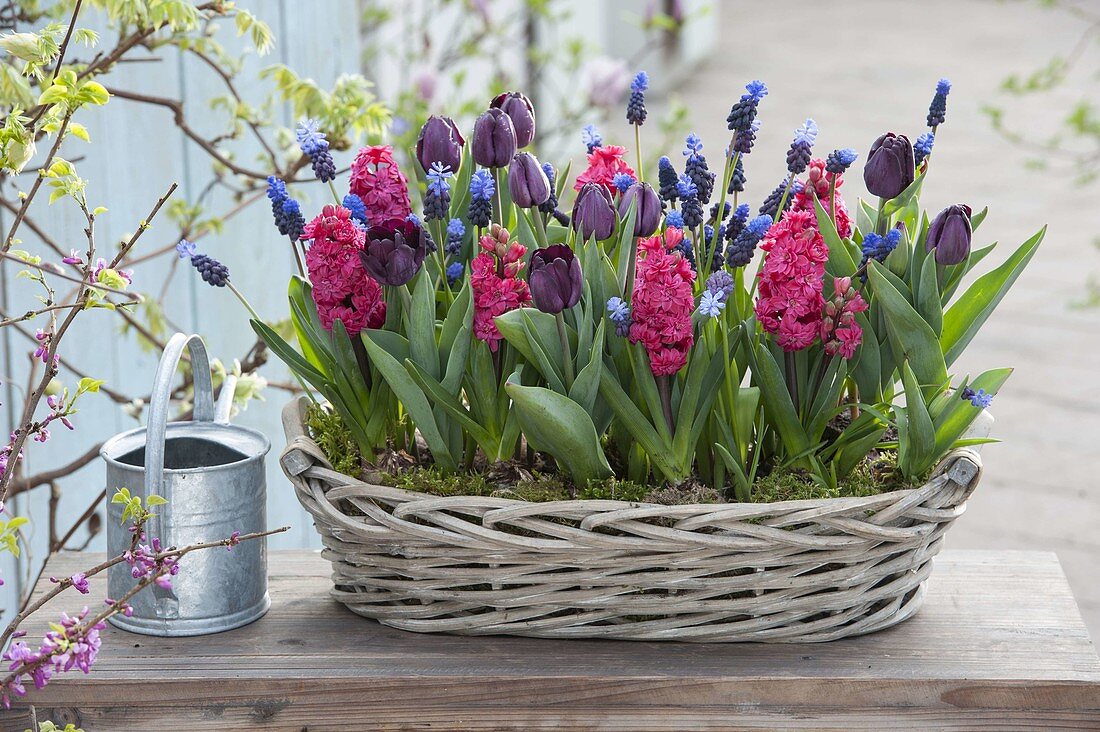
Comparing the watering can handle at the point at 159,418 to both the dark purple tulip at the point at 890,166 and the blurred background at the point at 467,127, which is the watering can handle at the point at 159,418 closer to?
the blurred background at the point at 467,127

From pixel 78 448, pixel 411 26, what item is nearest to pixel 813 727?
pixel 78 448

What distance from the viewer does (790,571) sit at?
0.89 metres

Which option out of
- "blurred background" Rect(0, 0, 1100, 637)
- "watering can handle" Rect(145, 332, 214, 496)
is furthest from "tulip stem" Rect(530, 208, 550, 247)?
"blurred background" Rect(0, 0, 1100, 637)

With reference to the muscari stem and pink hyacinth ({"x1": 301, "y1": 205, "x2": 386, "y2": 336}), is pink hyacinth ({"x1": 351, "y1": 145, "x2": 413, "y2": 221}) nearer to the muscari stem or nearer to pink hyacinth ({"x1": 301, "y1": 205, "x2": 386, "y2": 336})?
pink hyacinth ({"x1": 301, "y1": 205, "x2": 386, "y2": 336})

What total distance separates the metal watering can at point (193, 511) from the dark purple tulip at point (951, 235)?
508 mm

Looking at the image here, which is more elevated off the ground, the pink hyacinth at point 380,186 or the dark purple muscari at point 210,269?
the pink hyacinth at point 380,186

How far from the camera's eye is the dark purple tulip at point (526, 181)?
33.4 inches

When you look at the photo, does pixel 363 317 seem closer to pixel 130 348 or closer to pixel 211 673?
pixel 211 673

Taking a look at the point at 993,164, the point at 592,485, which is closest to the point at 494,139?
the point at 592,485

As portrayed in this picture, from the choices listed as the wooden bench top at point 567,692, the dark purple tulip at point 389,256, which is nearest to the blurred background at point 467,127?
the dark purple tulip at point 389,256

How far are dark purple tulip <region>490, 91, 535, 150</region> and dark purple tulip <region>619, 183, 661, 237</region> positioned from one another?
0.10 metres

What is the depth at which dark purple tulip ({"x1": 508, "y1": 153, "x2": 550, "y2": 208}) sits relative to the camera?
0.85m

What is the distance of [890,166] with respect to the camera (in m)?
0.88

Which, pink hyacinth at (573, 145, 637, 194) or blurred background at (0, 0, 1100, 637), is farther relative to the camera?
blurred background at (0, 0, 1100, 637)
